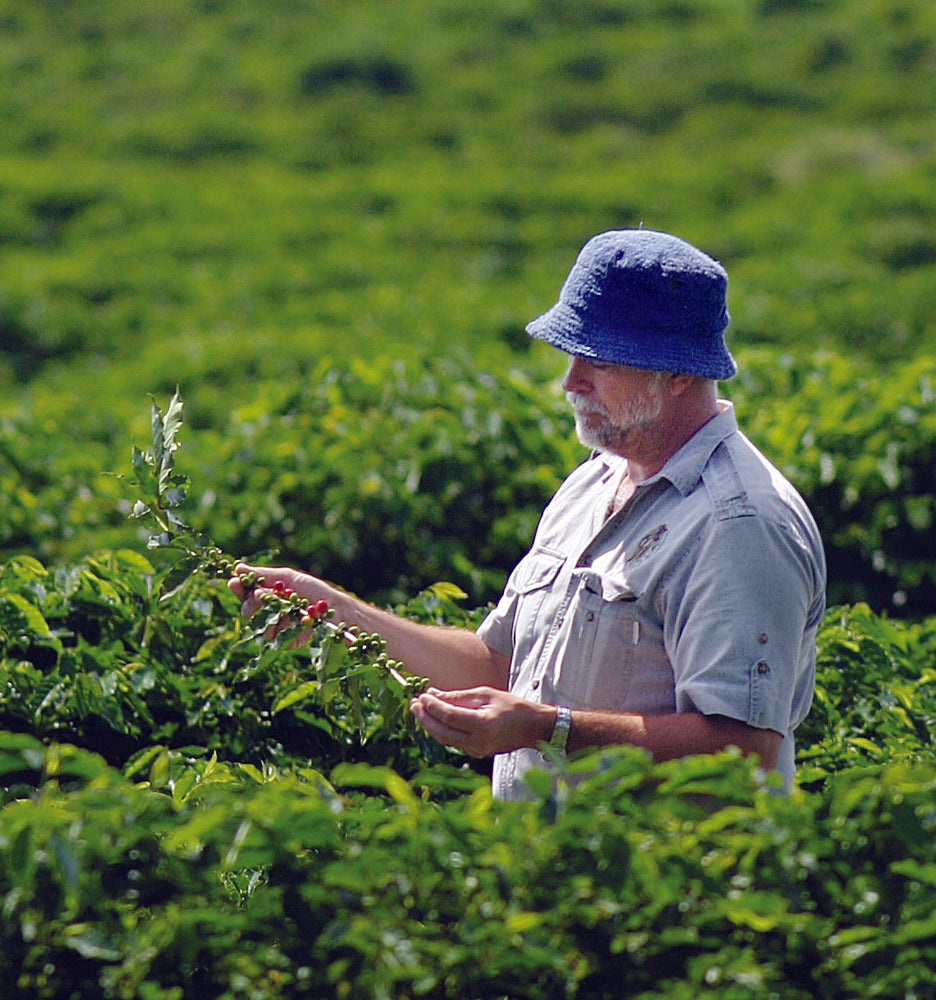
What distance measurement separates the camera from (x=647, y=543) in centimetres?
277

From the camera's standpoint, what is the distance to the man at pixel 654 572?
2.57m

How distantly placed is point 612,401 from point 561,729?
2.25ft

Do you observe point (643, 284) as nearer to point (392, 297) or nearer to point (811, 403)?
point (811, 403)

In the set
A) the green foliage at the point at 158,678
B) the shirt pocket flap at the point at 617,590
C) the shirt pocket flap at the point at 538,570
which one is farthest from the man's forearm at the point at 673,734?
the green foliage at the point at 158,678

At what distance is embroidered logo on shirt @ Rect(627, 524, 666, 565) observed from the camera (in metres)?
2.75

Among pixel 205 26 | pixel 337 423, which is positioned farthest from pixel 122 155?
pixel 337 423

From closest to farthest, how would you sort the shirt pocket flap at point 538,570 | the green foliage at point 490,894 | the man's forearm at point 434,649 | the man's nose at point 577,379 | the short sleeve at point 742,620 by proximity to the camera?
the green foliage at point 490,894, the short sleeve at point 742,620, the man's nose at point 577,379, the shirt pocket flap at point 538,570, the man's forearm at point 434,649

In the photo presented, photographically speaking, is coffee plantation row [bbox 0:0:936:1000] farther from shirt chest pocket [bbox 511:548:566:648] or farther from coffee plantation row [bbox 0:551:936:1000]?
shirt chest pocket [bbox 511:548:566:648]

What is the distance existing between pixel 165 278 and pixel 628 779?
13.6 meters

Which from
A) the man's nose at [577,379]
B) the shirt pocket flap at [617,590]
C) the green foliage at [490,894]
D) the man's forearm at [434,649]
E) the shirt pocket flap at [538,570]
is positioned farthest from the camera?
the man's forearm at [434,649]

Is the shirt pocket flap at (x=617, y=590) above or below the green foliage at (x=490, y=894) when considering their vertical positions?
above

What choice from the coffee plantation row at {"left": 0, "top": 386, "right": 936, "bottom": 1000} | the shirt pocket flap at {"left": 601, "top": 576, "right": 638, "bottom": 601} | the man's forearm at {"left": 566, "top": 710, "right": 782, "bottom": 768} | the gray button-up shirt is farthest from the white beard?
the coffee plantation row at {"left": 0, "top": 386, "right": 936, "bottom": 1000}

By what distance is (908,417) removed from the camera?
5.19 meters

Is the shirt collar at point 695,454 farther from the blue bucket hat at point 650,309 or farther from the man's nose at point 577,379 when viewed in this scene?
the man's nose at point 577,379
